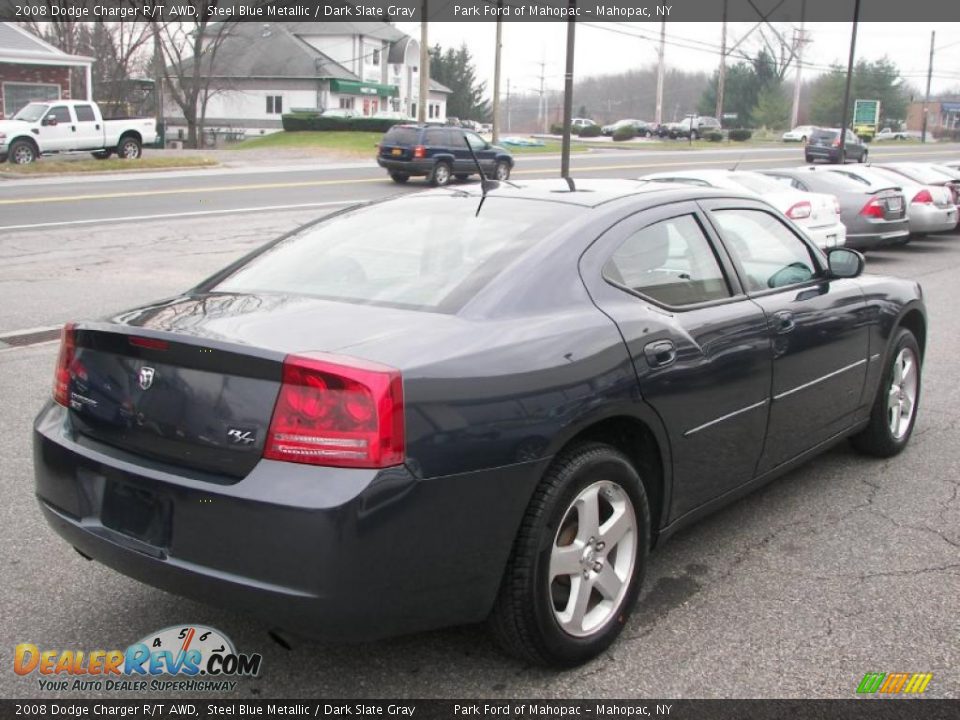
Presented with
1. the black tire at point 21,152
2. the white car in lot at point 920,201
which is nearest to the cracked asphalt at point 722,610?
the white car in lot at point 920,201

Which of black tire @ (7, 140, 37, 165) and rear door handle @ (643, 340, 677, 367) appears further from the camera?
black tire @ (7, 140, 37, 165)

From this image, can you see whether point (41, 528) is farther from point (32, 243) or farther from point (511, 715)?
point (32, 243)

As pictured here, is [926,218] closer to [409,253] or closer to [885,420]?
[885,420]

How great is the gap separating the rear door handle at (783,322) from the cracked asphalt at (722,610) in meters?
0.94

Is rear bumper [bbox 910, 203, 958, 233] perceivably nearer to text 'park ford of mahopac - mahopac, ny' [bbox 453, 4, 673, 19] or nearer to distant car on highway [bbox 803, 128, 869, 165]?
text 'park ford of mahopac - mahopac, ny' [bbox 453, 4, 673, 19]

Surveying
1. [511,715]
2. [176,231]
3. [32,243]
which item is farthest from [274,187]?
[511,715]

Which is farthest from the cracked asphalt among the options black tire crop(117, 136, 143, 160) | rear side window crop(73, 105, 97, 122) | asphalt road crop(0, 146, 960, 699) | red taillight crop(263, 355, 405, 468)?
black tire crop(117, 136, 143, 160)

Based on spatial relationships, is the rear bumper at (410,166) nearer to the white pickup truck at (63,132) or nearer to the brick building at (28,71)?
the white pickup truck at (63,132)

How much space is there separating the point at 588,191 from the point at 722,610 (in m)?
1.78

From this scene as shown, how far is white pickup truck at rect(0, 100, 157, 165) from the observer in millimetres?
29141

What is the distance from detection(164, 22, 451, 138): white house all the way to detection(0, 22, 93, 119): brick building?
28820 millimetres

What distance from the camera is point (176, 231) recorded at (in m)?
16.9

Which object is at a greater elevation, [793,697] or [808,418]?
[808,418]

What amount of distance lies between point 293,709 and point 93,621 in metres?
0.94
